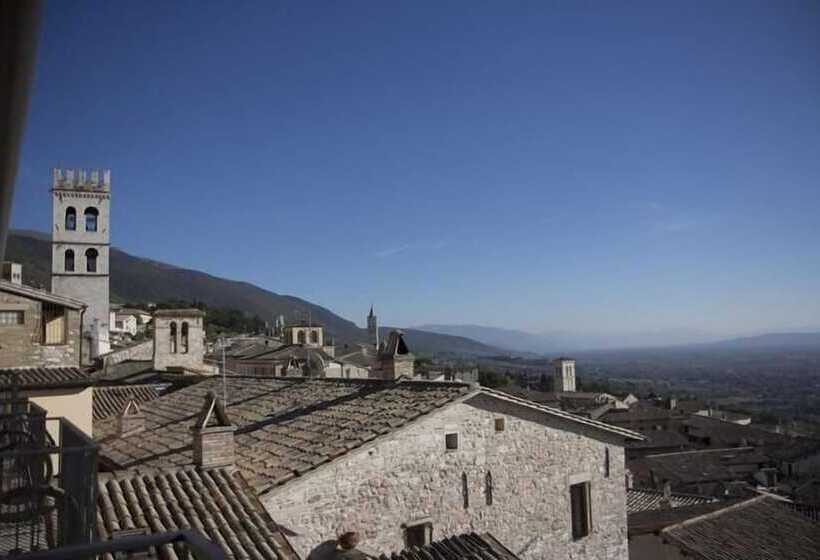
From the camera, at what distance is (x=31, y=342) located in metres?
15.7

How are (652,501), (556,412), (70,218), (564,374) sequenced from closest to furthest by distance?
(556,412)
(652,501)
(70,218)
(564,374)

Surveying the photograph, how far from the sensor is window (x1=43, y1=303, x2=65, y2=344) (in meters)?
16.1

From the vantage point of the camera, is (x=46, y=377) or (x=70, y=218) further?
(x=70, y=218)

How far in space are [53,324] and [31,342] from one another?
71 centimetres

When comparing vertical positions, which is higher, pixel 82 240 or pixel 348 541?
pixel 82 240

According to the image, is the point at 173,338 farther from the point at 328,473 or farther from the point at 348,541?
the point at 348,541

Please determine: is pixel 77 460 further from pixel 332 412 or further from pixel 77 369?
pixel 77 369

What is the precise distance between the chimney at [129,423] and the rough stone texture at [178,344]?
459 inches

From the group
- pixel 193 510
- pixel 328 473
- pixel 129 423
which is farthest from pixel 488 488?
pixel 129 423

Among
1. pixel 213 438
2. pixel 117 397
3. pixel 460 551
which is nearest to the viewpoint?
pixel 460 551

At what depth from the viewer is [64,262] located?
4528 cm

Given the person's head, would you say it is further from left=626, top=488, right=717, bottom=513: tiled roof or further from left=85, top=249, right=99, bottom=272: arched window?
left=85, top=249, right=99, bottom=272: arched window

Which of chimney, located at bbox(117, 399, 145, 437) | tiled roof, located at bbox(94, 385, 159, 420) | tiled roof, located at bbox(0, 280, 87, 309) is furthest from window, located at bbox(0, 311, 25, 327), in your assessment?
tiled roof, located at bbox(94, 385, 159, 420)

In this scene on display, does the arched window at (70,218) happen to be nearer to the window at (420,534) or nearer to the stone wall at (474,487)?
the stone wall at (474,487)
